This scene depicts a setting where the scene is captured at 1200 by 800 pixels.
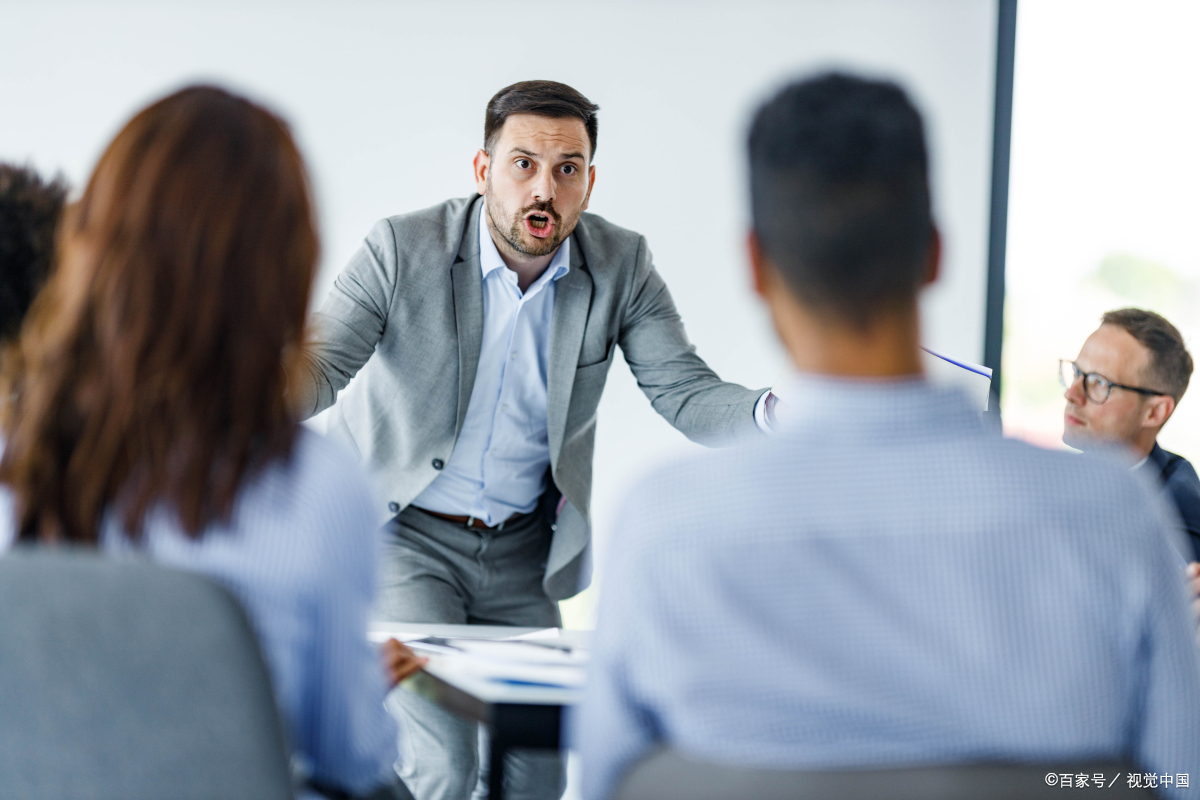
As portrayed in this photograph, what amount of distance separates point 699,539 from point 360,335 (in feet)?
5.56

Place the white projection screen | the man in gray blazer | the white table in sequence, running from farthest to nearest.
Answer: the white projection screen
the man in gray blazer
the white table

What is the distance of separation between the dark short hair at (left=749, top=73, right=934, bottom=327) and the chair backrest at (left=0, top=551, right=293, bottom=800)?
1.92 feet

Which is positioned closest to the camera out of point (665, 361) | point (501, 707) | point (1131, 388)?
point (501, 707)

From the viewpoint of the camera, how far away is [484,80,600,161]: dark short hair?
8.16 feet

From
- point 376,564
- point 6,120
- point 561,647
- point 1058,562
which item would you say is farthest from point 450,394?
point 6,120

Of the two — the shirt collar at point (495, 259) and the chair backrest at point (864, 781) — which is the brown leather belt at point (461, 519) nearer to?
the shirt collar at point (495, 259)

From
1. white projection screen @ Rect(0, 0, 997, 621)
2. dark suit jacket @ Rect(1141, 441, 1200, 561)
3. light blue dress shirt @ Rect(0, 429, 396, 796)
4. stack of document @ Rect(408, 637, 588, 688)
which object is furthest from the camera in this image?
white projection screen @ Rect(0, 0, 997, 621)

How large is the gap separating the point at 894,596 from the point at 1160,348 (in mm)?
1669

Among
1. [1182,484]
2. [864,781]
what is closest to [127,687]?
[864,781]

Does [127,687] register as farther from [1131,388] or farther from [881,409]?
[1131,388]

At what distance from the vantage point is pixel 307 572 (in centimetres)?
96

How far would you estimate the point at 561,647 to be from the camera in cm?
164

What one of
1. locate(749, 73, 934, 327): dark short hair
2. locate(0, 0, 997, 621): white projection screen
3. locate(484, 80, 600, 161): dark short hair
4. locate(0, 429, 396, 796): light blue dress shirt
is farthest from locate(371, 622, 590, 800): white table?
locate(0, 0, 997, 621): white projection screen

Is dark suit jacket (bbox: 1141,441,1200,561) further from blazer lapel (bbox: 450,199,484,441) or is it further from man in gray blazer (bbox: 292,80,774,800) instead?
blazer lapel (bbox: 450,199,484,441)
